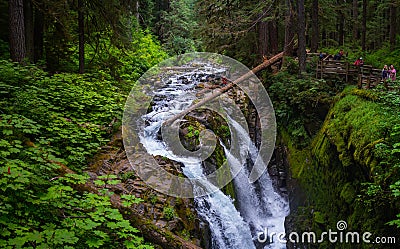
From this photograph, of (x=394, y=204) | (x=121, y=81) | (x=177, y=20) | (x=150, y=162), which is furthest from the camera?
(x=177, y=20)

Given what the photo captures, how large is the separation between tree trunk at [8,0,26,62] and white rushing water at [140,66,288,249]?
15.3ft

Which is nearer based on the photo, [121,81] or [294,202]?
[294,202]

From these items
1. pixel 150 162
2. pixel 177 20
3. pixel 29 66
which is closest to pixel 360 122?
pixel 150 162

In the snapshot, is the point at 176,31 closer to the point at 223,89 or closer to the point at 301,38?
the point at 223,89

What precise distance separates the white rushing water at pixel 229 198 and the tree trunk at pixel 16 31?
4666 mm

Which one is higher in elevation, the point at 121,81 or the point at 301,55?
the point at 301,55

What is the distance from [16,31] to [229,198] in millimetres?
8439

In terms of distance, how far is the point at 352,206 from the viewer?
8875mm

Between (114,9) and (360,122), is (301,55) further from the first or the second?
(114,9)

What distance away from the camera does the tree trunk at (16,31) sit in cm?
938

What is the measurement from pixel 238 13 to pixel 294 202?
422 inches

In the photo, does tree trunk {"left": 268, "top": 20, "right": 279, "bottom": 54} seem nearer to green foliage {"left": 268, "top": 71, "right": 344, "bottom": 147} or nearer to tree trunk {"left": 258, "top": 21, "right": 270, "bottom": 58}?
tree trunk {"left": 258, "top": 21, "right": 270, "bottom": 58}

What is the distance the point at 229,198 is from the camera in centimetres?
1115

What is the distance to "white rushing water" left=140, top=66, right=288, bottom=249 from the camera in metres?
9.71
